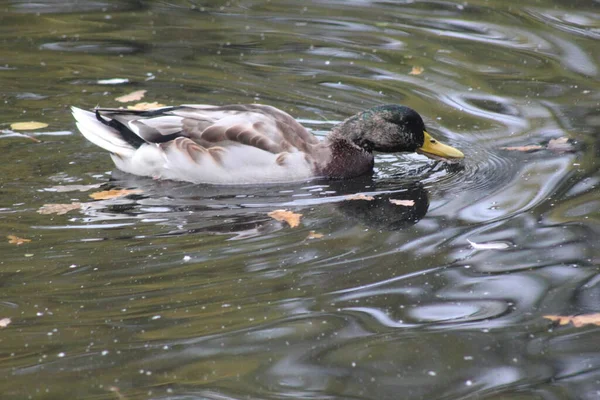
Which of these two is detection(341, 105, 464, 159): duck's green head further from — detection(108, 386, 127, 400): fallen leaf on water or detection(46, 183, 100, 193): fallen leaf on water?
detection(108, 386, 127, 400): fallen leaf on water

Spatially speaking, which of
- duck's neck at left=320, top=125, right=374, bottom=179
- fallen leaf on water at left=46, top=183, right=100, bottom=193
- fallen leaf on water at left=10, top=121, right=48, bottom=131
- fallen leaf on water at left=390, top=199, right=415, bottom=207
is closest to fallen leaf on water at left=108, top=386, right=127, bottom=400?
fallen leaf on water at left=46, top=183, right=100, bottom=193

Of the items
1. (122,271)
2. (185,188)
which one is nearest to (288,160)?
(185,188)

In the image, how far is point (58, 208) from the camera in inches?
296

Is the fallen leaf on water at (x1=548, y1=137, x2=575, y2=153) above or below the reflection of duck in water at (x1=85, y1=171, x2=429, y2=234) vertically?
above

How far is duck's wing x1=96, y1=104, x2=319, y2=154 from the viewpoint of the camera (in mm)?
8234

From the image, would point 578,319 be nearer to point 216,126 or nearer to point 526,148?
point 526,148

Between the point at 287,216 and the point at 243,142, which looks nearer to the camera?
the point at 287,216

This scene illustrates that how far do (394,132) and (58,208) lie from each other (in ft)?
9.41

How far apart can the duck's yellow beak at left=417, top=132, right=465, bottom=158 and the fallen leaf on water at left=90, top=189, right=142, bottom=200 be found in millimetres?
2409

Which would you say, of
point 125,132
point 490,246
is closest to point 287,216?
point 490,246

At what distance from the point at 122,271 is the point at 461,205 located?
263 centimetres

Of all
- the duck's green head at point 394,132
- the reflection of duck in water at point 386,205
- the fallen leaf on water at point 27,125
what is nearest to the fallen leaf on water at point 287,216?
the reflection of duck in water at point 386,205

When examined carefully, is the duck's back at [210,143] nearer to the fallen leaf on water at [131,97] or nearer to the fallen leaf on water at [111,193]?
the fallen leaf on water at [111,193]

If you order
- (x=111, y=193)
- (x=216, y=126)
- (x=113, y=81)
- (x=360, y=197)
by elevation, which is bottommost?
(x=111, y=193)
